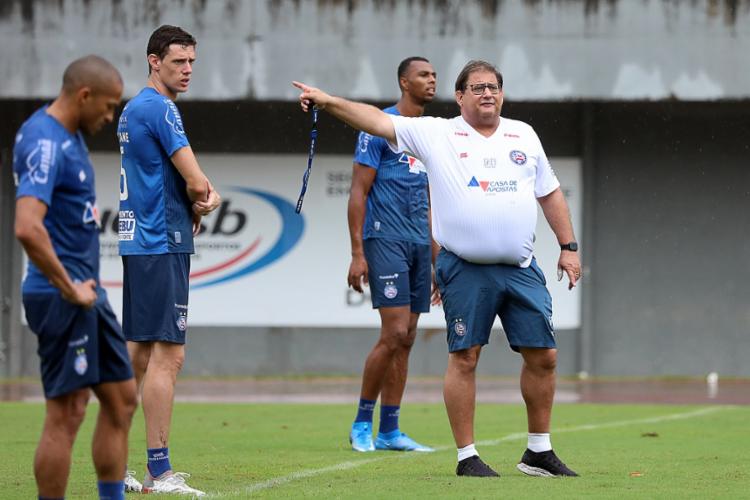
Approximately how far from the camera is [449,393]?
7.98 metres

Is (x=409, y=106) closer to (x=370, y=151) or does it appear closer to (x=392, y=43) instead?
(x=370, y=151)

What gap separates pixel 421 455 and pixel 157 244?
2799 mm

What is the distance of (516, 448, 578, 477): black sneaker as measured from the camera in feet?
25.9

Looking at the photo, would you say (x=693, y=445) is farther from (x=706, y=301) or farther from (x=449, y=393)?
(x=706, y=301)

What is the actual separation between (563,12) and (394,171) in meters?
7.33

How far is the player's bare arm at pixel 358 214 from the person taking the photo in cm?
1005

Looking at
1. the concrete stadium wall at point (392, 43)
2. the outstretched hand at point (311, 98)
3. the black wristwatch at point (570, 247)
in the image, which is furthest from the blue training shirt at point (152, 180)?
the concrete stadium wall at point (392, 43)

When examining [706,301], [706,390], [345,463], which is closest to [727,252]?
[706,301]

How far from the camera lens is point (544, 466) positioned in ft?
26.0

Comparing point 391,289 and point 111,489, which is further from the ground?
point 391,289

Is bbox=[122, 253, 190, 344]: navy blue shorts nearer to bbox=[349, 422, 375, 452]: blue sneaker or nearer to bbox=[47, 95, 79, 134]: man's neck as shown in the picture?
bbox=[47, 95, 79, 134]: man's neck

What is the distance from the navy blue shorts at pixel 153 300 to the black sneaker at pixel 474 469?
1.73 meters

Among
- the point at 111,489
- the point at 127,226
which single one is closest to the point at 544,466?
the point at 127,226

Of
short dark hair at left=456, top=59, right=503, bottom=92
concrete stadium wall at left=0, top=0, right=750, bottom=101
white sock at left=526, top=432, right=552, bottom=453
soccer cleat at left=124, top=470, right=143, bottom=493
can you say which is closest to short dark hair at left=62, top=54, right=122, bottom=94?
soccer cleat at left=124, top=470, right=143, bottom=493
